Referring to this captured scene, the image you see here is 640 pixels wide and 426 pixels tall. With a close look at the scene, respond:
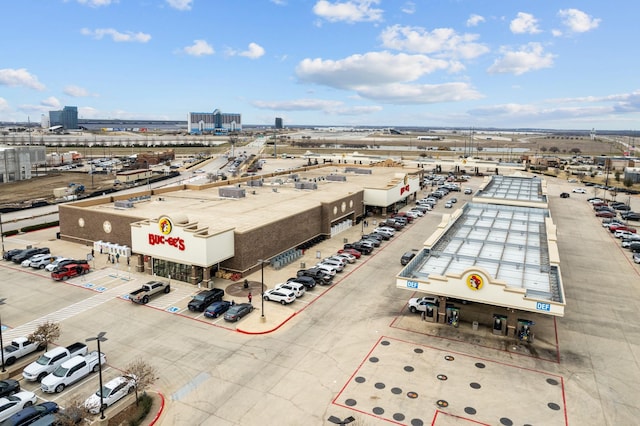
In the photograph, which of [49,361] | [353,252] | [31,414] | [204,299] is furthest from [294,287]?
[31,414]

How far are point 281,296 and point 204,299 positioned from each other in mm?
7086

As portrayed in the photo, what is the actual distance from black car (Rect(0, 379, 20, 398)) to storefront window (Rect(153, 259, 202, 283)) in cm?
1962

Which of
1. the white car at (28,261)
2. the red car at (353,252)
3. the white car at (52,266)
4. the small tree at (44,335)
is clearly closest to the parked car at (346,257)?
the red car at (353,252)

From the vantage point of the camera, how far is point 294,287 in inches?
1672

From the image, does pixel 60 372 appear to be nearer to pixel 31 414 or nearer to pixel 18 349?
pixel 31 414

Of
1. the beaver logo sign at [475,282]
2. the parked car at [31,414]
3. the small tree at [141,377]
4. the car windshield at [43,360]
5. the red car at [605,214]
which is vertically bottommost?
the parked car at [31,414]

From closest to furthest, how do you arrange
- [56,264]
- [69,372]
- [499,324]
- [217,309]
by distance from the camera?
[69,372], [499,324], [217,309], [56,264]

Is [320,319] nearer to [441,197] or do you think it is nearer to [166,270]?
[166,270]


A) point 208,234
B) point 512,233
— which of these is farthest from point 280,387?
point 512,233

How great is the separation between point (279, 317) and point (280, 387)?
415 inches

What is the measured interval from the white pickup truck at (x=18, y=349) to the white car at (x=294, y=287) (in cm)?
2016

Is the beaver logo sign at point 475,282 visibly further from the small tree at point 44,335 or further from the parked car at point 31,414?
the small tree at point 44,335

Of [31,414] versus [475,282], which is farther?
[475,282]

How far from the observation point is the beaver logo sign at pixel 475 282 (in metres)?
33.2
